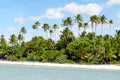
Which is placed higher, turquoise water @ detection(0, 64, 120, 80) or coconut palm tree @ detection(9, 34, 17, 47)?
coconut palm tree @ detection(9, 34, 17, 47)

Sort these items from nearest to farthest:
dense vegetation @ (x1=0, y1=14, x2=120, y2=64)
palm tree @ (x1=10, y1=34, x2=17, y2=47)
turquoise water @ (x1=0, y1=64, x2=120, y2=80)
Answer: turquoise water @ (x1=0, y1=64, x2=120, y2=80) < dense vegetation @ (x1=0, y1=14, x2=120, y2=64) < palm tree @ (x1=10, y1=34, x2=17, y2=47)

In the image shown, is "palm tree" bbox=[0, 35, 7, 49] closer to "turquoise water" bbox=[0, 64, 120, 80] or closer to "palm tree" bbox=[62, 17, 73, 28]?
"palm tree" bbox=[62, 17, 73, 28]

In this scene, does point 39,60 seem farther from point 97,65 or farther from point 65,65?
point 97,65

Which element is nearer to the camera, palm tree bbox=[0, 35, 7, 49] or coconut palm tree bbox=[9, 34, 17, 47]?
coconut palm tree bbox=[9, 34, 17, 47]

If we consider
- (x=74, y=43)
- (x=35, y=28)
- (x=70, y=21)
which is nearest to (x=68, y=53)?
(x=74, y=43)

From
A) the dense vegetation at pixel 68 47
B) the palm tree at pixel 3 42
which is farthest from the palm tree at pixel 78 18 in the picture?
the palm tree at pixel 3 42

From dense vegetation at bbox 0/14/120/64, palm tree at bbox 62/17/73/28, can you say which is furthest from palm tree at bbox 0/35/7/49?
palm tree at bbox 62/17/73/28

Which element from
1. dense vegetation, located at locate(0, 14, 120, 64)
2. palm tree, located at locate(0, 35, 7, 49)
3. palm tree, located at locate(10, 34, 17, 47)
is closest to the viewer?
dense vegetation, located at locate(0, 14, 120, 64)

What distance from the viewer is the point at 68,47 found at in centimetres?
8062

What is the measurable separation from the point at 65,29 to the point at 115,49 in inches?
637

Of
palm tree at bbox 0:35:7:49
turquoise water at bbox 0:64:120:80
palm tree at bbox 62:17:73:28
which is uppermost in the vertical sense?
palm tree at bbox 62:17:73:28

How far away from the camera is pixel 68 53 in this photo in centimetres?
8331

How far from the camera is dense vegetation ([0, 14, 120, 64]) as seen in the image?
253ft

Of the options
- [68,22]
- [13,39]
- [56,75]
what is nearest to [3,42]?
[13,39]
